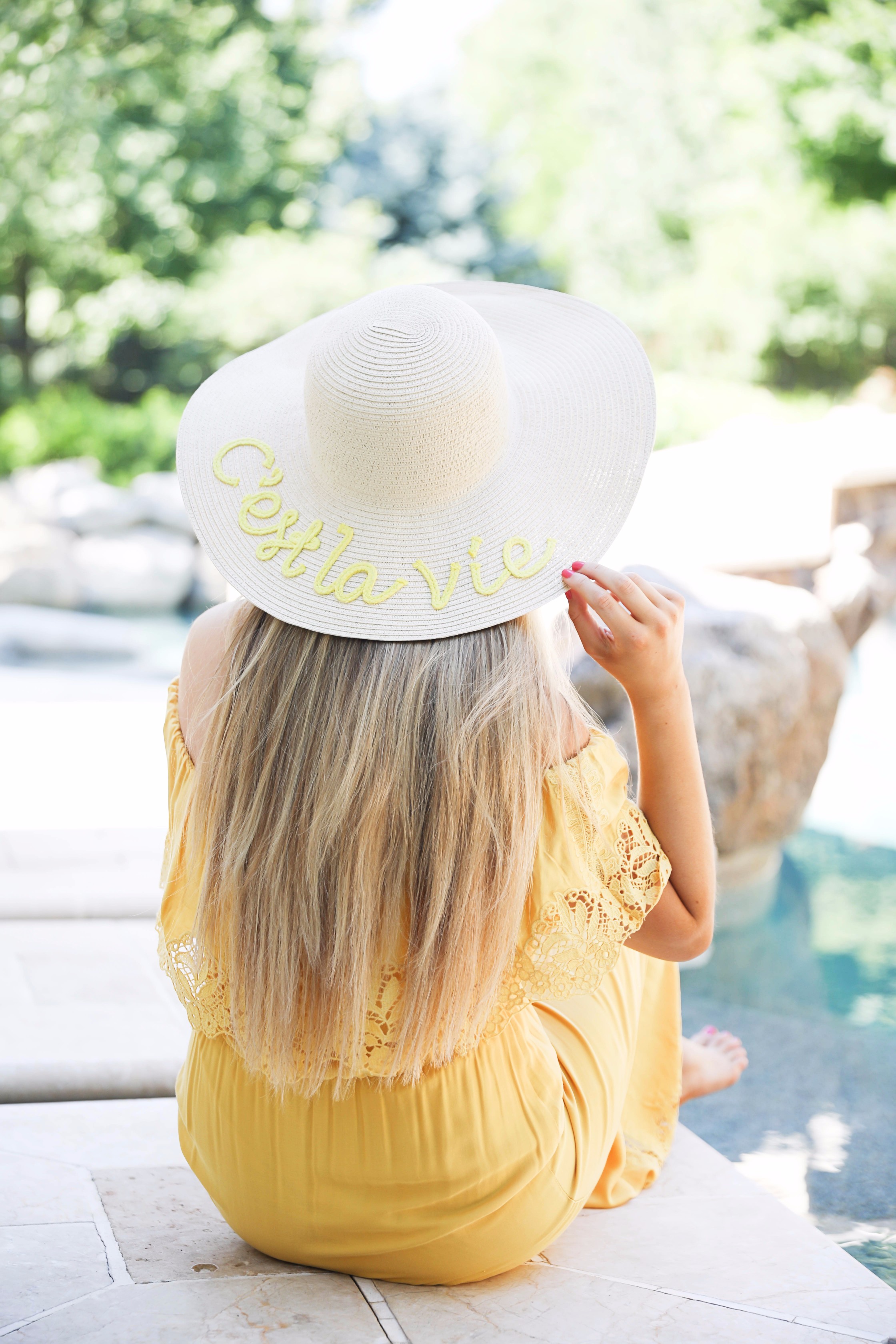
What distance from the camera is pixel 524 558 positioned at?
1133 millimetres

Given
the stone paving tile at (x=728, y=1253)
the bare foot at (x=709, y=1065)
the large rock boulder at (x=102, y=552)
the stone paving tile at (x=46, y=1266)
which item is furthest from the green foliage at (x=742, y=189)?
the stone paving tile at (x=46, y=1266)

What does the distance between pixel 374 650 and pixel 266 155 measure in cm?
1519

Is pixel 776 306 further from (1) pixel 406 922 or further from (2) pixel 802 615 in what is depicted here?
(1) pixel 406 922

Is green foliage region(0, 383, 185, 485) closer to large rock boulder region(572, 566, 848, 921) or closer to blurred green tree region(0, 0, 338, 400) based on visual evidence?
blurred green tree region(0, 0, 338, 400)

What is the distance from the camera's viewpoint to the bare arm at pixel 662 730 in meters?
1.12

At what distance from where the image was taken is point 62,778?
3582 millimetres

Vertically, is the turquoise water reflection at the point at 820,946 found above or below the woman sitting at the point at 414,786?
below

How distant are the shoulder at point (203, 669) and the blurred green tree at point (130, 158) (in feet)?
44.4

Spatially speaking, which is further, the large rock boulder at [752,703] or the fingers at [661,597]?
the large rock boulder at [752,703]

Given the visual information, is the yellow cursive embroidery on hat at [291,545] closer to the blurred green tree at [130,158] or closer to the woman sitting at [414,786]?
the woman sitting at [414,786]

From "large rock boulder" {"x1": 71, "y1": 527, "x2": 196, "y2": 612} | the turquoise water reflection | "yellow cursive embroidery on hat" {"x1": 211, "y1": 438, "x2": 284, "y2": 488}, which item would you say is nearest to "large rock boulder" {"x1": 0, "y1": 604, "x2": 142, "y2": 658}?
"large rock boulder" {"x1": 71, "y1": 527, "x2": 196, "y2": 612}

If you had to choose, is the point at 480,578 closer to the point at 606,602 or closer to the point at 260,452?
the point at 606,602

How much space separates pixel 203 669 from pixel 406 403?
38 centimetres

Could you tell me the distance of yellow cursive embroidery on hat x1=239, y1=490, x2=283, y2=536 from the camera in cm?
117
